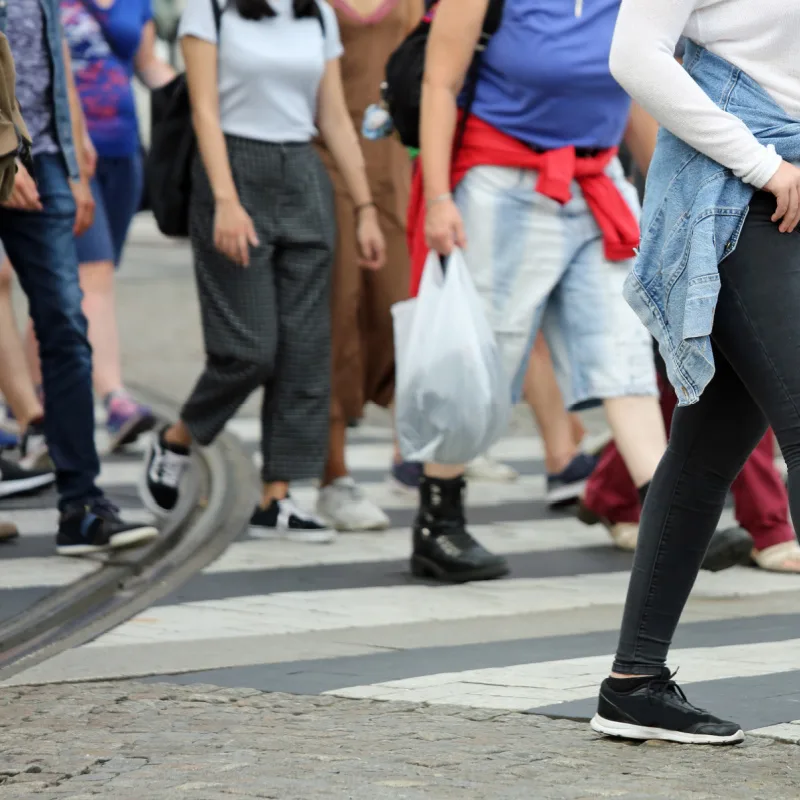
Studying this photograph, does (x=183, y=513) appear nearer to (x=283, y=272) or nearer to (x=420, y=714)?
(x=283, y=272)

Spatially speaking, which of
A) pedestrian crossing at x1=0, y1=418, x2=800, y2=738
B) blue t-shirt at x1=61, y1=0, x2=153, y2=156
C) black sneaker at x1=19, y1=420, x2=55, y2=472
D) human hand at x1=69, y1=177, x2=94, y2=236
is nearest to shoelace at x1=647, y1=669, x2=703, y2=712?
pedestrian crossing at x1=0, y1=418, x2=800, y2=738

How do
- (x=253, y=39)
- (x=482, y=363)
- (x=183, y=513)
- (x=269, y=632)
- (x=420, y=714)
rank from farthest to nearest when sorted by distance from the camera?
1. (x=183, y=513)
2. (x=253, y=39)
3. (x=482, y=363)
4. (x=269, y=632)
5. (x=420, y=714)

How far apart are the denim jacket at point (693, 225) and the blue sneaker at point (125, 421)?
4.89 m

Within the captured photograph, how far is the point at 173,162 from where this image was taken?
6633mm

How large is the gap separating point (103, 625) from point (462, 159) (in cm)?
170

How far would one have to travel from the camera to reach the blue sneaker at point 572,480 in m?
7.39

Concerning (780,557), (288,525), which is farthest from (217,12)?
(780,557)

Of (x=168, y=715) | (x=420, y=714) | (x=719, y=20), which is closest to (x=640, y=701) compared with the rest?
(x=420, y=714)

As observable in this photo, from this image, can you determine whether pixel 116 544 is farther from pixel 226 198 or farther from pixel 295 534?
pixel 226 198

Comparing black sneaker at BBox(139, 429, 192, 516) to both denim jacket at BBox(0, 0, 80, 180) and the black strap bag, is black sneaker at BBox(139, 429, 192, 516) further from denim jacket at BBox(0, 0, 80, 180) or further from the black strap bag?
denim jacket at BBox(0, 0, 80, 180)

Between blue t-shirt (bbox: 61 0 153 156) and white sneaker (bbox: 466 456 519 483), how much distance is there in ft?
6.60

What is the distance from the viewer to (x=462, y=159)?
5.80m

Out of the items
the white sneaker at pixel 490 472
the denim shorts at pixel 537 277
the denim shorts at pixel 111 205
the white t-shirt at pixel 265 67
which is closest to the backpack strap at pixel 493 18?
the denim shorts at pixel 537 277

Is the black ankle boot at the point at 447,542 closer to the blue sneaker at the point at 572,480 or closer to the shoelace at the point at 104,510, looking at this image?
the shoelace at the point at 104,510
